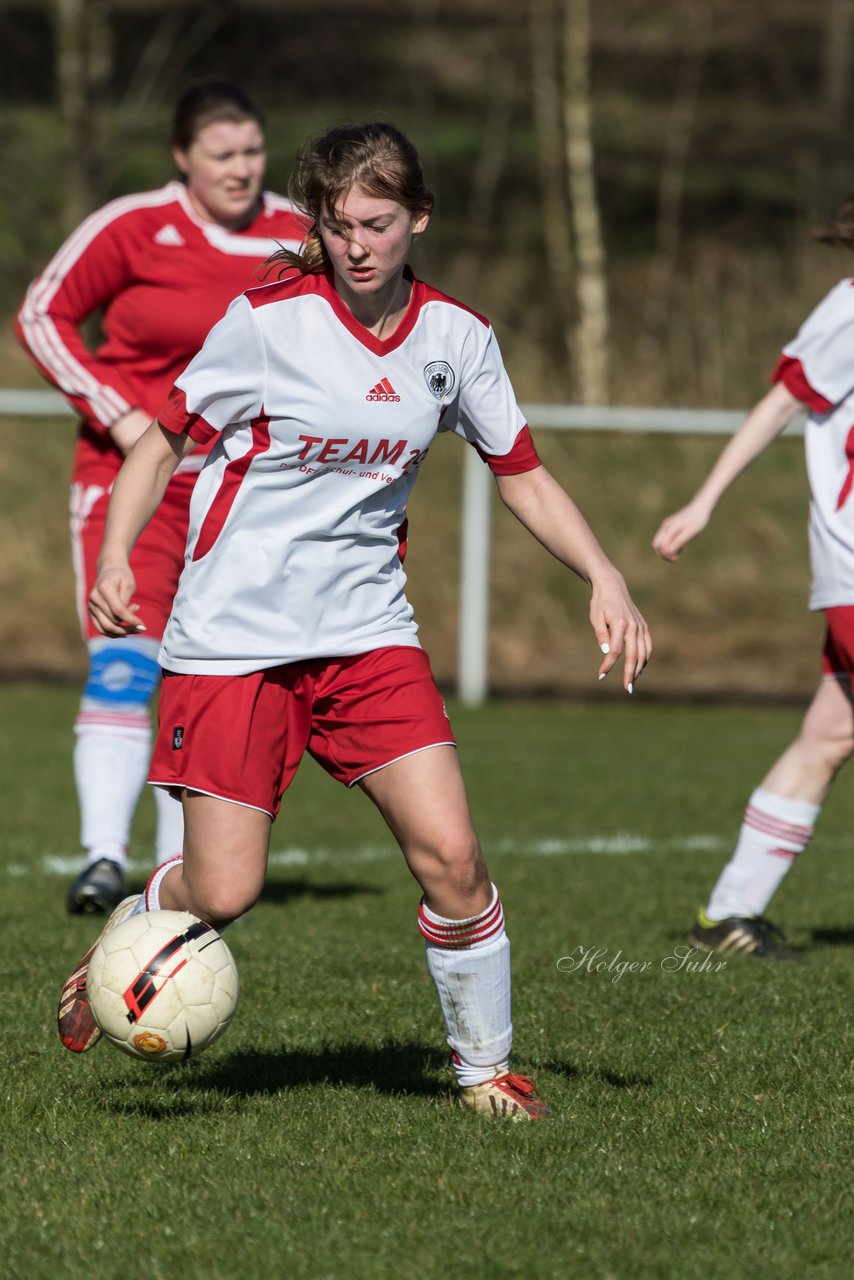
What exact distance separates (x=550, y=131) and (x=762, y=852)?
1559 centimetres

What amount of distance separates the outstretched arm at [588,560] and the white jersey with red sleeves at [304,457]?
0.22 metres

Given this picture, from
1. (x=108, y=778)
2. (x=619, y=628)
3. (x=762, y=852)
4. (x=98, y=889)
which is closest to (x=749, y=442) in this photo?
(x=762, y=852)

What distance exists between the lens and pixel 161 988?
3699 millimetres

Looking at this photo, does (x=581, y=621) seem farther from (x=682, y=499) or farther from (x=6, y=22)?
(x=6, y=22)

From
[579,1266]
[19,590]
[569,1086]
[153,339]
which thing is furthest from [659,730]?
[579,1266]

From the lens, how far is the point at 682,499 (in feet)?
45.7

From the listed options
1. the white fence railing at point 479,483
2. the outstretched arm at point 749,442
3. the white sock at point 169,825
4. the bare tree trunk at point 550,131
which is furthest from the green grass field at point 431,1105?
the bare tree trunk at point 550,131

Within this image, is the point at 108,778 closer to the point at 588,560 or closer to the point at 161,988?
the point at 161,988

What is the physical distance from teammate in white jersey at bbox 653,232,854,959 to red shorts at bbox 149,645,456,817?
4.94 feet

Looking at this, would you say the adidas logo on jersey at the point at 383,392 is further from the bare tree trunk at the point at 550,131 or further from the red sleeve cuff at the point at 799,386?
the bare tree trunk at the point at 550,131

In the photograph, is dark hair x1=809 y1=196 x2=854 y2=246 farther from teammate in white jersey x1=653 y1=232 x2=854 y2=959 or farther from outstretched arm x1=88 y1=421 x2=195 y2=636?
outstretched arm x1=88 y1=421 x2=195 y2=636

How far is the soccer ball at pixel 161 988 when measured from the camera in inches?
146

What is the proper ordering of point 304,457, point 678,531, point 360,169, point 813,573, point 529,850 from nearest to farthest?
point 360,169 < point 304,457 < point 678,531 < point 813,573 < point 529,850

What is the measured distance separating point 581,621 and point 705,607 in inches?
38.2
